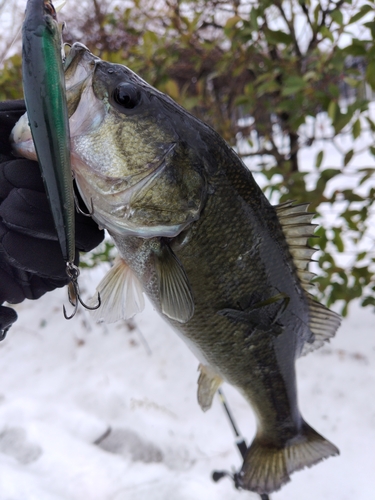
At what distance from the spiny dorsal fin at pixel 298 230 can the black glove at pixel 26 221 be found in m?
0.45

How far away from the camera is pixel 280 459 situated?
3.99 feet

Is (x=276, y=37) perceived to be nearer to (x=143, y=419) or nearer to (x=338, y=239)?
(x=338, y=239)

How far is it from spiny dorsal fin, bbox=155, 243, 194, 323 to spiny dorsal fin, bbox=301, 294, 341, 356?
0.42 meters

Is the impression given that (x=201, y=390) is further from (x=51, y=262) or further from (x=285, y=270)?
(x=51, y=262)

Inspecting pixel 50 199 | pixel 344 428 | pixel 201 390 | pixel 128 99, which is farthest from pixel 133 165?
pixel 344 428

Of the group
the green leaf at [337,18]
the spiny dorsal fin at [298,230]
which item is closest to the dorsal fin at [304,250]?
the spiny dorsal fin at [298,230]

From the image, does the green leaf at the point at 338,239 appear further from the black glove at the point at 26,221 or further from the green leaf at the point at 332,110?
the black glove at the point at 26,221

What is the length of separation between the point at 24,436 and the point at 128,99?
167cm

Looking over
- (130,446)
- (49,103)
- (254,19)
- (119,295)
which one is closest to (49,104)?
(49,103)

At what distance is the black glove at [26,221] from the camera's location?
32.3 inches

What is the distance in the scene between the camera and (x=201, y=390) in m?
1.21

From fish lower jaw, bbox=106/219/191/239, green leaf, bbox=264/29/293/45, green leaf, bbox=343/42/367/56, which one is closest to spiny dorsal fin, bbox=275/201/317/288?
fish lower jaw, bbox=106/219/191/239

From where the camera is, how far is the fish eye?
2.62 ft

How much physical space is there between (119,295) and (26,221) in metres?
0.30
